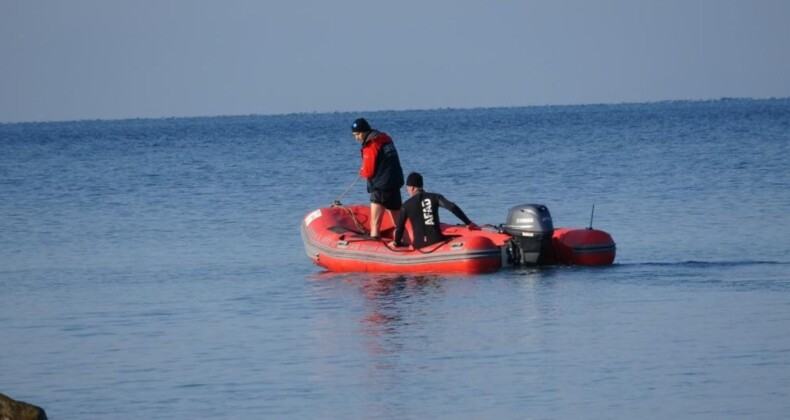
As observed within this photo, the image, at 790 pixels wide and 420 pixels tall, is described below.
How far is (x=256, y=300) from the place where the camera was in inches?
550

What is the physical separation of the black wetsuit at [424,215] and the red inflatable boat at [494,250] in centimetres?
10

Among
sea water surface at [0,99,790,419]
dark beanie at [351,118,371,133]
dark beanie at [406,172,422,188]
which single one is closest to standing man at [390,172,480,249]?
dark beanie at [406,172,422,188]

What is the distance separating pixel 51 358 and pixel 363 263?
4665 millimetres

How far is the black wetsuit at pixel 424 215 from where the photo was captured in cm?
1466

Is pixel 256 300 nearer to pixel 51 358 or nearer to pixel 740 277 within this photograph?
pixel 51 358

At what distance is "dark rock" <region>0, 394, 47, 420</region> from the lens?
8.17 metres

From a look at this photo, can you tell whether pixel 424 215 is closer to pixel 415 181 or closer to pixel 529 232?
pixel 415 181

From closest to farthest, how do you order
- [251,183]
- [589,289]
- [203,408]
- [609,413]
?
[609,413]
[203,408]
[589,289]
[251,183]

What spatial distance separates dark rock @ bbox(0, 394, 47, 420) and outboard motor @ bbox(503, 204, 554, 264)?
6.99m

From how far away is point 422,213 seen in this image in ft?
48.2

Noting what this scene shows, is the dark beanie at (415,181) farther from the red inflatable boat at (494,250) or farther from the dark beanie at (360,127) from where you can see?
the dark beanie at (360,127)

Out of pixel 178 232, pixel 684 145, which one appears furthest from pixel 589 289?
pixel 684 145

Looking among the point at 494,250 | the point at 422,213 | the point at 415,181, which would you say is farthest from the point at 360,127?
the point at 494,250

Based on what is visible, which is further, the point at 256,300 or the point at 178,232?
the point at 178,232
